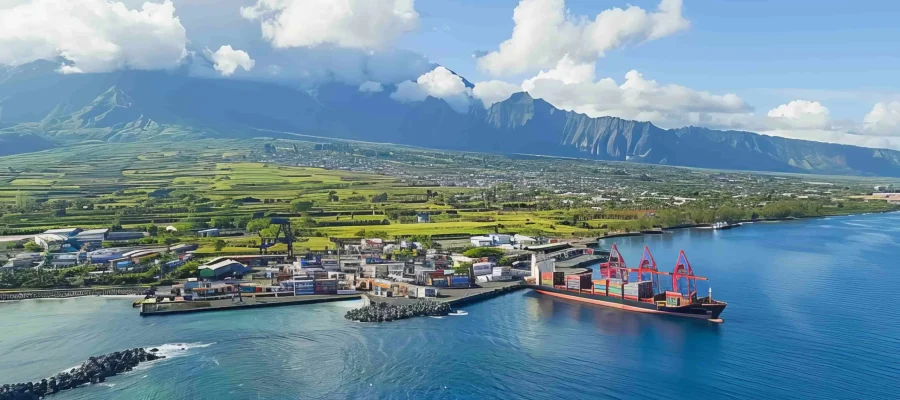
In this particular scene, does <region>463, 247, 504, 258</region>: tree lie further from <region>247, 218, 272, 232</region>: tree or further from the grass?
<region>247, 218, 272, 232</region>: tree

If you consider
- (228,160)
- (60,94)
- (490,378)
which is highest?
(60,94)

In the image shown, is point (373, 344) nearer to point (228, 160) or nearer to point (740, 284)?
point (740, 284)

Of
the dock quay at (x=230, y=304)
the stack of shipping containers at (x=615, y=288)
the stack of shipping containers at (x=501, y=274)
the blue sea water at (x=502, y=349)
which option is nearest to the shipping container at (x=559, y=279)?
the blue sea water at (x=502, y=349)

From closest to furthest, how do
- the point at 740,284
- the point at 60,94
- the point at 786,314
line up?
the point at 786,314
the point at 740,284
the point at 60,94

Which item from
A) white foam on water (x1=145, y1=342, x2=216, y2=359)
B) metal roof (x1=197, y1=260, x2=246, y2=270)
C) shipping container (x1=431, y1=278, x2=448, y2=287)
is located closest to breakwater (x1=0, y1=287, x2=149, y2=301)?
metal roof (x1=197, y1=260, x2=246, y2=270)

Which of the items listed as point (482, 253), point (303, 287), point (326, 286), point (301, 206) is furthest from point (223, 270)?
point (301, 206)

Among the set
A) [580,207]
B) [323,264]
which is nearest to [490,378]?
[323,264]

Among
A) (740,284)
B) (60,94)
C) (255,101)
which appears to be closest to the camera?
(740,284)
